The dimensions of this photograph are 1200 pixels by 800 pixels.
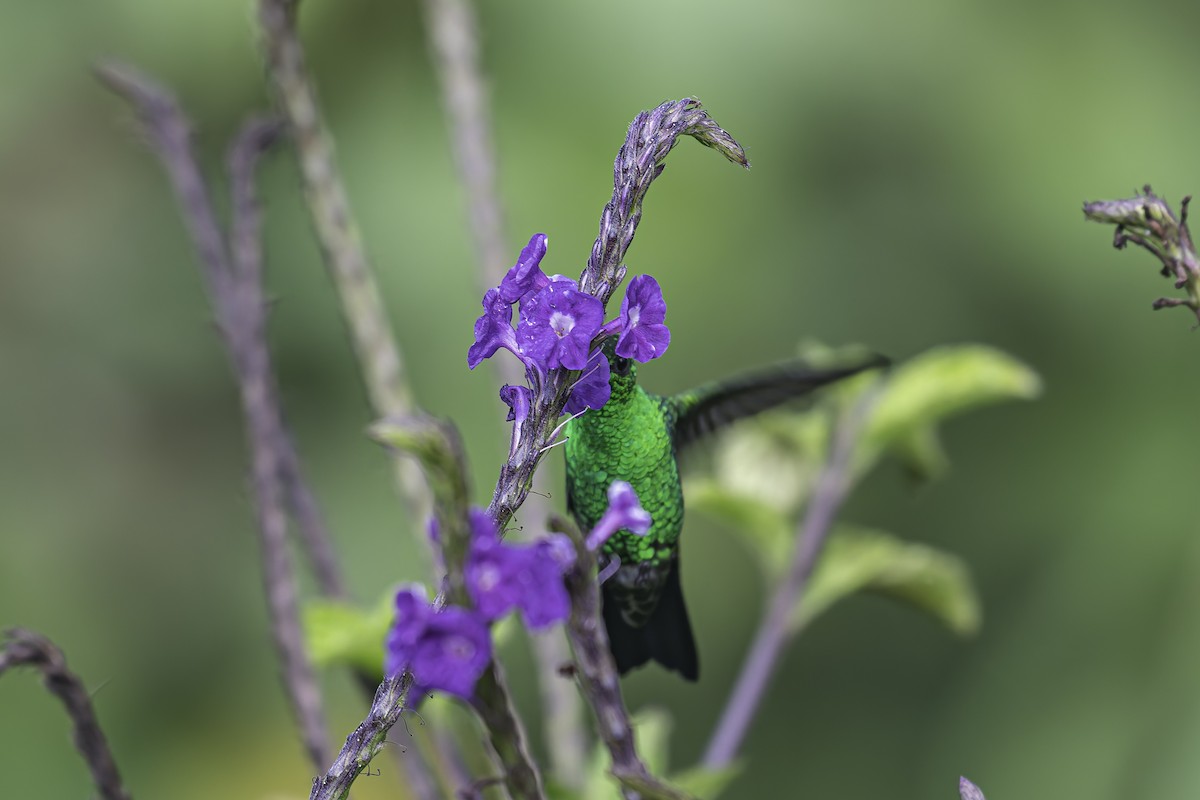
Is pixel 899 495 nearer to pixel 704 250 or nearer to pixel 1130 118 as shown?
pixel 704 250

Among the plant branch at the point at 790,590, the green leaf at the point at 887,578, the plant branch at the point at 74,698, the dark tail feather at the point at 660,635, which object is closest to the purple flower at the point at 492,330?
the plant branch at the point at 74,698

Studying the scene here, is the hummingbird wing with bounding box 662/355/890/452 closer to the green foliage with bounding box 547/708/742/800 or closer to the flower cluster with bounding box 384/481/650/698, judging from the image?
the green foliage with bounding box 547/708/742/800

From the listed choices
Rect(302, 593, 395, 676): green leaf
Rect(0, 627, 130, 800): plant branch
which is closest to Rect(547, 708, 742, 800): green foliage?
Rect(302, 593, 395, 676): green leaf

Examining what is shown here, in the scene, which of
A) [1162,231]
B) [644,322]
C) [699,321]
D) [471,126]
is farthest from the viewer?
[699,321]

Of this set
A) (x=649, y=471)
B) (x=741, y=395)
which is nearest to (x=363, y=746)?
(x=649, y=471)

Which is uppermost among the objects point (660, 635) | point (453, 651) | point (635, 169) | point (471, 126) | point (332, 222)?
point (471, 126)

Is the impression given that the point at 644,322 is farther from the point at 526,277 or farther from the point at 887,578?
the point at 887,578

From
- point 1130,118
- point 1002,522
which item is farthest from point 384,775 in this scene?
point 1130,118
